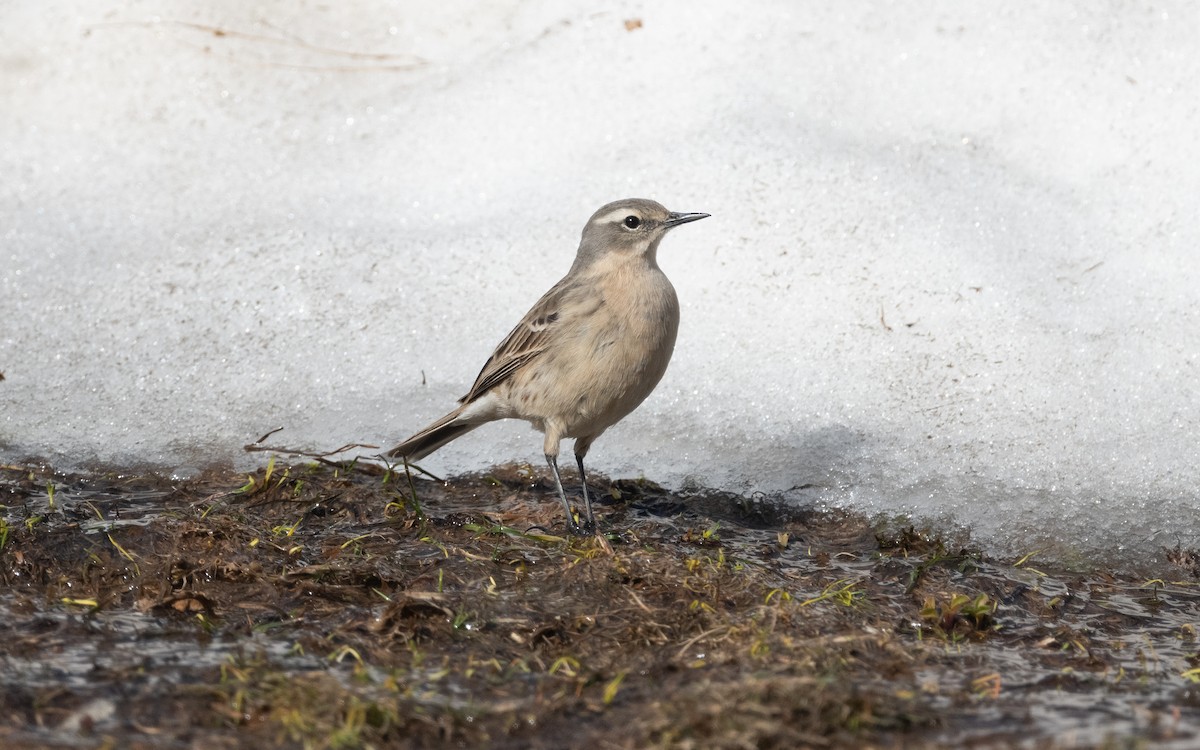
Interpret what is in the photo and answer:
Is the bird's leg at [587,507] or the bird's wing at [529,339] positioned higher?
the bird's wing at [529,339]

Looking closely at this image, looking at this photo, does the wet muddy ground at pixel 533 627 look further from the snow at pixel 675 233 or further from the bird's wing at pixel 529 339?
the bird's wing at pixel 529 339

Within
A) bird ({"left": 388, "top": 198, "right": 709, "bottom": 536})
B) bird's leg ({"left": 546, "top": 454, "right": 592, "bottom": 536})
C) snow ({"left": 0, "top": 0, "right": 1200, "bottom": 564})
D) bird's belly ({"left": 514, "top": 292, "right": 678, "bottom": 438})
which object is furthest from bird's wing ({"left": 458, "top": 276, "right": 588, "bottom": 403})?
snow ({"left": 0, "top": 0, "right": 1200, "bottom": 564})

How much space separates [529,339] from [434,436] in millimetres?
841

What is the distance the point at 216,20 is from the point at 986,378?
7112 mm

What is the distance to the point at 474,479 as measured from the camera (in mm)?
8164

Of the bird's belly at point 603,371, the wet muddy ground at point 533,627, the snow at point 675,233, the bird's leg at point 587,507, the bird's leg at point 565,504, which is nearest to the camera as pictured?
the wet muddy ground at point 533,627

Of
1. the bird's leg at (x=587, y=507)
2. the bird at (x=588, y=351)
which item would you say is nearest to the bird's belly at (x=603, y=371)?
the bird at (x=588, y=351)

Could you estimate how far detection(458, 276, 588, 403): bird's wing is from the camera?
7.79 meters

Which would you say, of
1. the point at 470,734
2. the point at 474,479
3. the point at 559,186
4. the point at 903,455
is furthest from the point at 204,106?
the point at 470,734

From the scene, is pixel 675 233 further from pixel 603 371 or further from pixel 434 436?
pixel 434 436

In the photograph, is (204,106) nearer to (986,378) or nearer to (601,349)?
(601,349)

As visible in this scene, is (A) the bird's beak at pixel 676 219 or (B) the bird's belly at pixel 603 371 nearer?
(B) the bird's belly at pixel 603 371

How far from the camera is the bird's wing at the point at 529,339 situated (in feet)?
25.6

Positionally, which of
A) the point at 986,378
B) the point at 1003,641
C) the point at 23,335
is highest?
the point at 23,335
